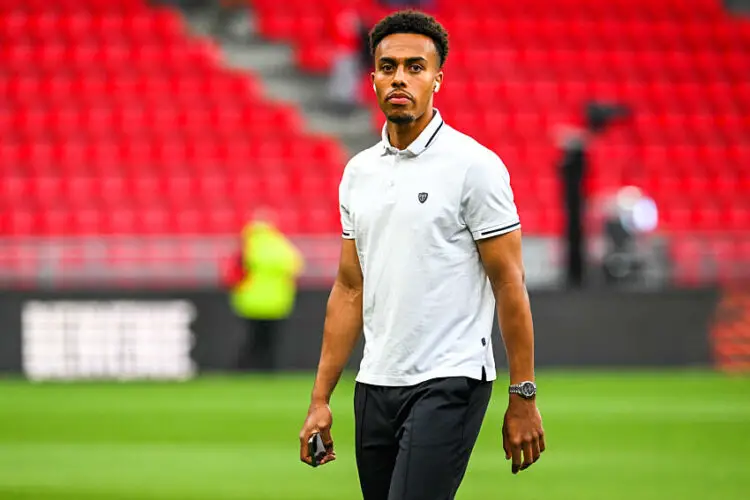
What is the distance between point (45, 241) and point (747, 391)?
26.6ft

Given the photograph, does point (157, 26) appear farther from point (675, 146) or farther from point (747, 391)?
point (747, 391)

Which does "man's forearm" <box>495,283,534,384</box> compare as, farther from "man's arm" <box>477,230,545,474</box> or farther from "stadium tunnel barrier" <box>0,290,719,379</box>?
"stadium tunnel barrier" <box>0,290,719,379</box>

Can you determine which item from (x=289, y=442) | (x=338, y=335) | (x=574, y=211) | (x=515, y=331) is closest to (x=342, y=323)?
(x=338, y=335)

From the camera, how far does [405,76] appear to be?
4.55 meters

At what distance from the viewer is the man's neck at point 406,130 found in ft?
15.1

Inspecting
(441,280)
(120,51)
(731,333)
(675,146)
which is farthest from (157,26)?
(441,280)

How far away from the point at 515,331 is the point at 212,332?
13482mm

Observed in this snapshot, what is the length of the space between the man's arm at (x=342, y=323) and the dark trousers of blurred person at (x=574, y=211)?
41.3 ft

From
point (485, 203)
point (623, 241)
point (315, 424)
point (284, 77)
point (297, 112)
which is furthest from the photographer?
point (284, 77)

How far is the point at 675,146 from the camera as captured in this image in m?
23.6

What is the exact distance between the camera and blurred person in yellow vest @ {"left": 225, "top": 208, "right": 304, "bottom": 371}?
17156 millimetres

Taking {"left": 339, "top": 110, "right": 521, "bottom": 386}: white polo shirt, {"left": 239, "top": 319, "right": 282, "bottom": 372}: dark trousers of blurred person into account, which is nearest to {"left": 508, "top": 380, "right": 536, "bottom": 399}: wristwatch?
{"left": 339, "top": 110, "right": 521, "bottom": 386}: white polo shirt

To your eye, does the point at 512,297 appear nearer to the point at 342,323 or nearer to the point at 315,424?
the point at 342,323

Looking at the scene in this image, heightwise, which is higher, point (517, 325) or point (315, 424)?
point (517, 325)
